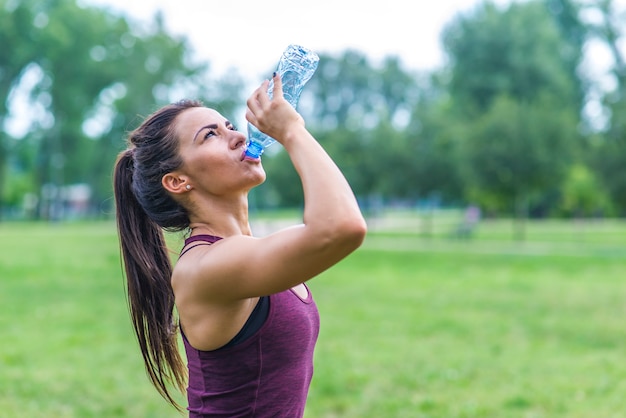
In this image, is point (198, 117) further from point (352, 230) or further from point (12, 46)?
point (12, 46)

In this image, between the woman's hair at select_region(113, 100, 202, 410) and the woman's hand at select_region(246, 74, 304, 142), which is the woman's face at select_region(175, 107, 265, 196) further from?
the woman's hand at select_region(246, 74, 304, 142)

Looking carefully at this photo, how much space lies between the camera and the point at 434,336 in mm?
10023

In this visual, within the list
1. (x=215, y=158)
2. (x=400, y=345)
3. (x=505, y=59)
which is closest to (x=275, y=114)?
(x=215, y=158)

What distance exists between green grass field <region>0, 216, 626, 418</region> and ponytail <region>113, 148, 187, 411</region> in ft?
13.1

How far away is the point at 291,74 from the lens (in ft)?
7.13

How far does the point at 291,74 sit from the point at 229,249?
0.59 metres

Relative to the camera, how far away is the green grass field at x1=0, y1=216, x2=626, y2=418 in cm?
657

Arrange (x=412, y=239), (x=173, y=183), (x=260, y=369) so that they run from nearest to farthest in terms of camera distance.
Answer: (x=260, y=369) → (x=173, y=183) → (x=412, y=239)

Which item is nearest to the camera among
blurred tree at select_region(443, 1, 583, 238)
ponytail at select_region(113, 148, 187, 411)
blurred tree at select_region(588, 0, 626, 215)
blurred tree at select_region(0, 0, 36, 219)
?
ponytail at select_region(113, 148, 187, 411)

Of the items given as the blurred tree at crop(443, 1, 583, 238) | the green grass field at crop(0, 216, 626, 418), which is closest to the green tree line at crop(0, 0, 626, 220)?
the blurred tree at crop(443, 1, 583, 238)

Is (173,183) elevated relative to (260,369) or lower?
elevated

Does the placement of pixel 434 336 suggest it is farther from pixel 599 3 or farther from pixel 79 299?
pixel 599 3

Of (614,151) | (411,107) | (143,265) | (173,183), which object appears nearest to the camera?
(173,183)

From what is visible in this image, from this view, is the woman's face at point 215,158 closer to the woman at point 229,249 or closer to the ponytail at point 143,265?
the woman at point 229,249
